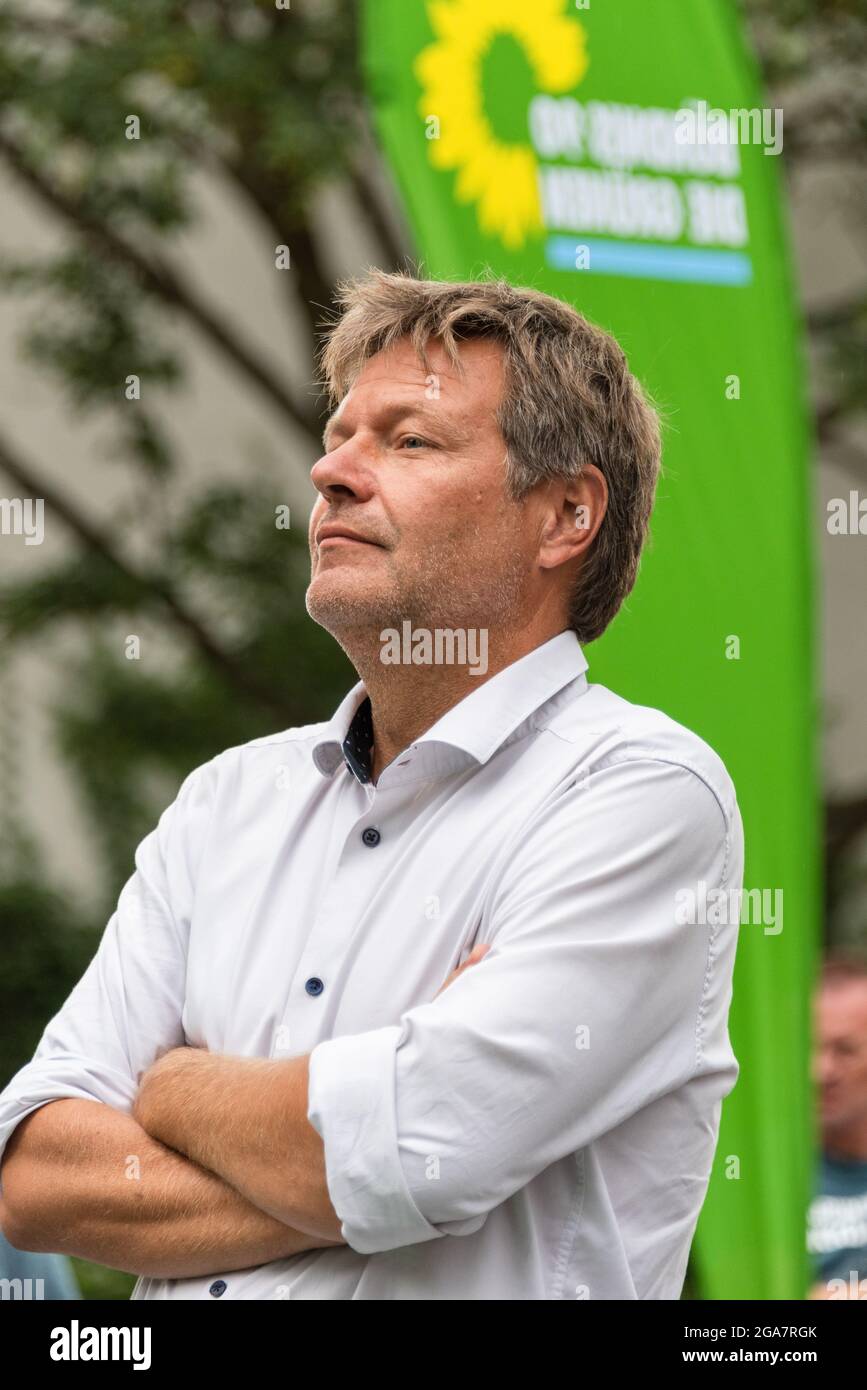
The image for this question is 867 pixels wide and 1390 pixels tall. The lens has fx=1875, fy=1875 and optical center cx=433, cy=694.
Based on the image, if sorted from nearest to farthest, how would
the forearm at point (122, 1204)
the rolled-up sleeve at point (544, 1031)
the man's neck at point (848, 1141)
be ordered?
the rolled-up sleeve at point (544, 1031) < the forearm at point (122, 1204) < the man's neck at point (848, 1141)

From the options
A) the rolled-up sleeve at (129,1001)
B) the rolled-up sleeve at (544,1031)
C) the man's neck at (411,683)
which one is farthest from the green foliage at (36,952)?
the rolled-up sleeve at (544,1031)

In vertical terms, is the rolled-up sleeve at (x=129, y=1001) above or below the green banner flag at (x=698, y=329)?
below

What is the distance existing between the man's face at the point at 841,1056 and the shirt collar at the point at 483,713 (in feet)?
7.31

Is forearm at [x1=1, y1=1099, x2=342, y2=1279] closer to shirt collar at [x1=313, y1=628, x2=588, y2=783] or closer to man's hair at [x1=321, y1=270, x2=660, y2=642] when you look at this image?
shirt collar at [x1=313, y1=628, x2=588, y2=783]

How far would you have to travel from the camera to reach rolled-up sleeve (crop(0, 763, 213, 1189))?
2.10 m

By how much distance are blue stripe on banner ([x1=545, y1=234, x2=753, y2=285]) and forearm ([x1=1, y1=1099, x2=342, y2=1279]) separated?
6.69ft

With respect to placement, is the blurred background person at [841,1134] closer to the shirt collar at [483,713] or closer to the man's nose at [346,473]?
the shirt collar at [483,713]

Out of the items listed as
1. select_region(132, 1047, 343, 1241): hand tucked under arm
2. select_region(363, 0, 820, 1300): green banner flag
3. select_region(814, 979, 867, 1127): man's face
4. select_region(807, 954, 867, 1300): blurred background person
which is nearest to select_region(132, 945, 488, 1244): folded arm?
select_region(132, 1047, 343, 1241): hand tucked under arm

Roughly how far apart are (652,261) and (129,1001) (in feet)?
6.58

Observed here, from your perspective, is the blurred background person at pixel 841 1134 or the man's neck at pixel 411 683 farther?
the blurred background person at pixel 841 1134

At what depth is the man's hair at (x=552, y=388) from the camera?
219cm

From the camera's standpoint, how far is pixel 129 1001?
2158mm

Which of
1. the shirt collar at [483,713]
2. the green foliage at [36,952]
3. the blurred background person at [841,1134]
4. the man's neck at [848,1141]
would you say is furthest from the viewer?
the green foliage at [36,952]
